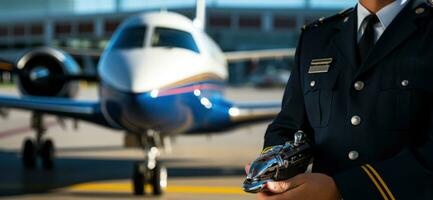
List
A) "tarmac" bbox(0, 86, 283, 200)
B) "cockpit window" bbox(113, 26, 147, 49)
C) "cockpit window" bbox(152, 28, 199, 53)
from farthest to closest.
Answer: "tarmac" bbox(0, 86, 283, 200) → "cockpit window" bbox(152, 28, 199, 53) → "cockpit window" bbox(113, 26, 147, 49)

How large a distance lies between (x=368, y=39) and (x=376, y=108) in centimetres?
20

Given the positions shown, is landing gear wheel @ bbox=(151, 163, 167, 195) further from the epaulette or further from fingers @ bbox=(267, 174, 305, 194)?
fingers @ bbox=(267, 174, 305, 194)

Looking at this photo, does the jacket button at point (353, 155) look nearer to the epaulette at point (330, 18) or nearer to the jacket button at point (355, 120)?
the jacket button at point (355, 120)

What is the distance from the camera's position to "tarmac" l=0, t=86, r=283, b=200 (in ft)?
28.3

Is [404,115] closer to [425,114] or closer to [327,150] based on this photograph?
[425,114]

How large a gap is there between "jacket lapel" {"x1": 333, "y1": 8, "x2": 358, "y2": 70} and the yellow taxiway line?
22.5 ft

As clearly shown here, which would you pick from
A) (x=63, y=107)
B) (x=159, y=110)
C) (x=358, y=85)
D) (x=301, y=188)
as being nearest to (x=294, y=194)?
(x=301, y=188)

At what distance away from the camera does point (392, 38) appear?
166cm

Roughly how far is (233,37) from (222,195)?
6222 centimetres

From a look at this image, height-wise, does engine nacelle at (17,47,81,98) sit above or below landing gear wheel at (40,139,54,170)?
above

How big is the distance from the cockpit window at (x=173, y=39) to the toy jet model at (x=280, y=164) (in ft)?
22.4

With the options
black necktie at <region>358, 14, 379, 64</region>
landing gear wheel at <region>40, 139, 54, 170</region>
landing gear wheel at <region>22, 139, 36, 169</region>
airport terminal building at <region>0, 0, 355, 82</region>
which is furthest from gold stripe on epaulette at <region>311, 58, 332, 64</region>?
airport terminal building at <region>0, 0, 355, 82</region>

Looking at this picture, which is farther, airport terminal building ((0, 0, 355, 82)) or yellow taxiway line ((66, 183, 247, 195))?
airport terminal building ((0, 0, 355, 82))

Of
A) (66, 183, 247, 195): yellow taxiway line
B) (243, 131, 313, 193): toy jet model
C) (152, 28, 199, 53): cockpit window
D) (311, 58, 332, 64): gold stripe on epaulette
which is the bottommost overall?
(66, 183, 247, 195): yellow taxiway line
